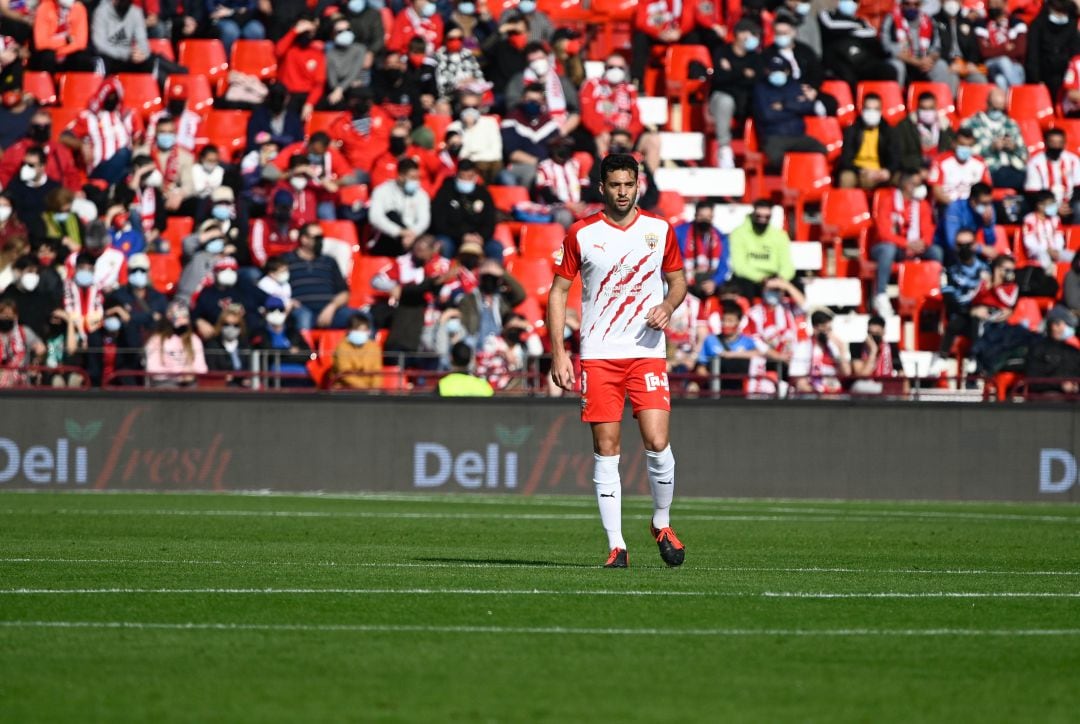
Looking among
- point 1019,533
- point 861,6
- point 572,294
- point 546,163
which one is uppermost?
point 861,6

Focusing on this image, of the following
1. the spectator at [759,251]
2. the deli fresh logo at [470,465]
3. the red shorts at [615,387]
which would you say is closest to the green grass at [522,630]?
the red shorts at [615,387]

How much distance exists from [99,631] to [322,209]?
17235 millimetres

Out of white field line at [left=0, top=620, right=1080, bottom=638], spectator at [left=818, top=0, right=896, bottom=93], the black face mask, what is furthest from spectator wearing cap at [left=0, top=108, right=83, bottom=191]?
white field line at [left=0, top=620, right=1080, bottom=638]

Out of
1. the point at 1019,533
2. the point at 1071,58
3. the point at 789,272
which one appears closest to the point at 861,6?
the point at 1071,58

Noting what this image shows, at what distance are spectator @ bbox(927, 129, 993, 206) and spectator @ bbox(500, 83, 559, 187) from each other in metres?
5.12

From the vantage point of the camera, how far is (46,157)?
2508cm

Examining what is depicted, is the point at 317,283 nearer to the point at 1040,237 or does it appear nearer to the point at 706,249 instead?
the point at 706,249

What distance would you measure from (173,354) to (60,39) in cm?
702

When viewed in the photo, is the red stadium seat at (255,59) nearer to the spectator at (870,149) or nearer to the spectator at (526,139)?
the spectator at (526,139)

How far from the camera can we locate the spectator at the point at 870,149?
87.4 ft

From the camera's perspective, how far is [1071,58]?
29125 mm

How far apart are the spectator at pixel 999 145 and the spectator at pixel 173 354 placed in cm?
1125

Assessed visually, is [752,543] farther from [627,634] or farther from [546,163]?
[546,163]

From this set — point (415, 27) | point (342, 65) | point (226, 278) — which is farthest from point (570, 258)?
point (415, 27)
